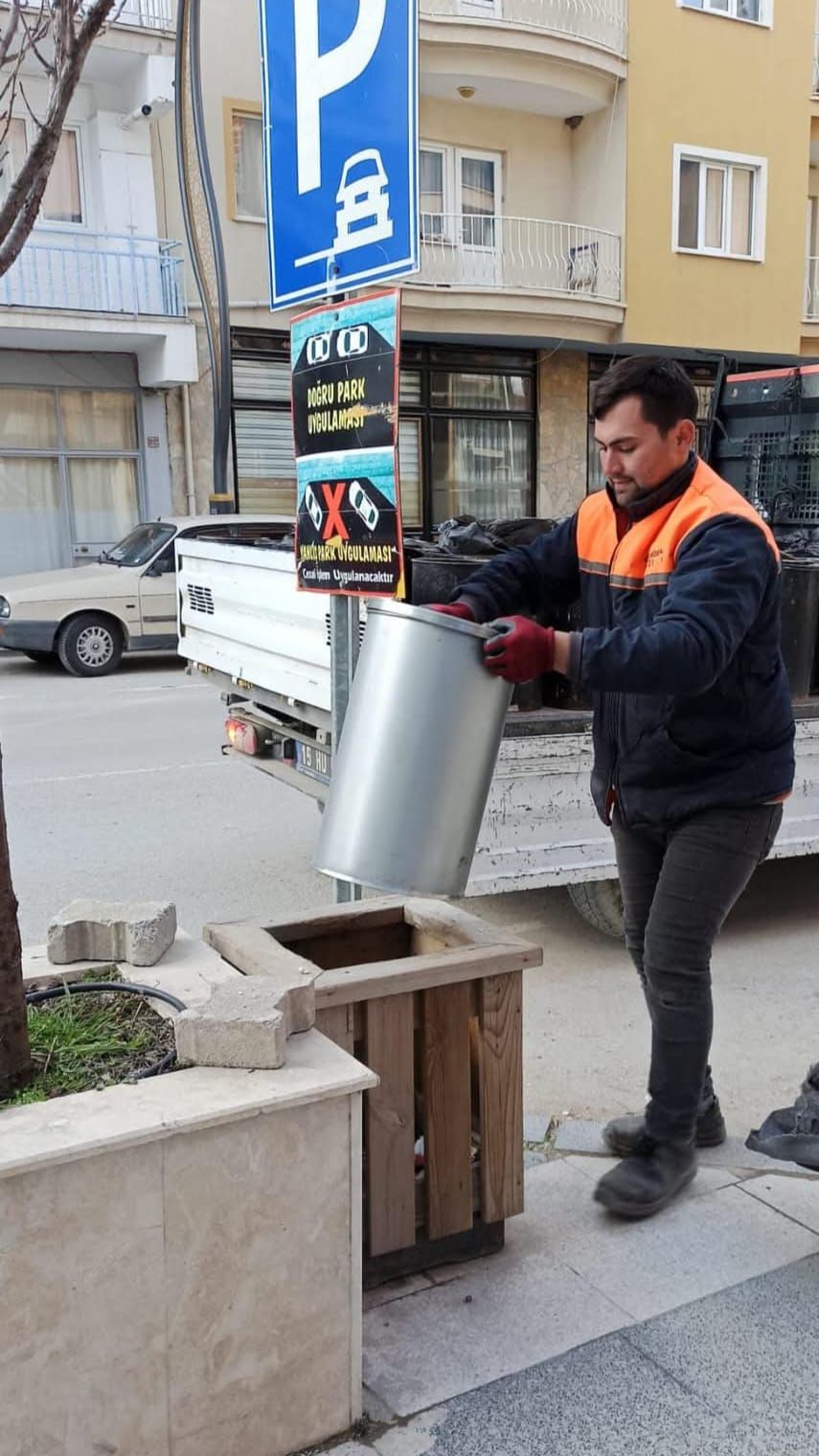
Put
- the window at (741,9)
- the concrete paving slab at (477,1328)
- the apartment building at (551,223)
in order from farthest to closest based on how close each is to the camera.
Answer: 1. the window at (741,9)
2. the apartment building at (551,223)
3. the concrete paving slab at (477,1328)

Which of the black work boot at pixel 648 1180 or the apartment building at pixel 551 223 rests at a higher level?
the apartment building at pixel 551 223

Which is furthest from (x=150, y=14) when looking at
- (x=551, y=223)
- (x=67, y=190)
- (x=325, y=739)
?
(x=325, y=739)

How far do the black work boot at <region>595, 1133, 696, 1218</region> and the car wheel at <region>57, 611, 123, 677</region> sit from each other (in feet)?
36.0

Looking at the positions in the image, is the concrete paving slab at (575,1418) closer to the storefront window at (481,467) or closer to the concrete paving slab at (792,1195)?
the concrete paving slab at (792,1195)

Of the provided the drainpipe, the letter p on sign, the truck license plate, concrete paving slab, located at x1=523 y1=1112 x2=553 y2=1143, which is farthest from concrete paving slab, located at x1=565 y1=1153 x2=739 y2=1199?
the drainpipe

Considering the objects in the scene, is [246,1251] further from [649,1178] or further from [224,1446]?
[649,1178]

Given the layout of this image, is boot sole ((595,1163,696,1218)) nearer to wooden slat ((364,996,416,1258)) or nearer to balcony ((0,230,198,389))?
wooden slat ((364,996,416,1258))

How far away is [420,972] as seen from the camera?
8.60 ft

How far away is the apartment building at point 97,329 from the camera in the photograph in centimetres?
1620

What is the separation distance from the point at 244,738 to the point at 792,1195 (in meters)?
3.20

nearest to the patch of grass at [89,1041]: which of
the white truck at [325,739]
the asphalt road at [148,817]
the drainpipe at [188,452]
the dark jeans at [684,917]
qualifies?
the dark jeans at [684,917]

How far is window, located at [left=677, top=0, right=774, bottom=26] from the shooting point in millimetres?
19281

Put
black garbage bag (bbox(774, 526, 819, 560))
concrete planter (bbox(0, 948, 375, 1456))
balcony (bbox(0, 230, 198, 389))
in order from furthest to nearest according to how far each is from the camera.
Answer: balcony (bbox(0, 230, 198, 389)) → black garbage bag (bbox(774, 526, 819, 560)) → concrete planter (bbox(0, 948, 375, 1456))

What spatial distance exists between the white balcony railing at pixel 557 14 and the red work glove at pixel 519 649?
16903 mm
